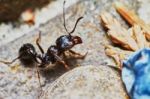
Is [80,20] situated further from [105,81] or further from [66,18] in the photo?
[105,81]

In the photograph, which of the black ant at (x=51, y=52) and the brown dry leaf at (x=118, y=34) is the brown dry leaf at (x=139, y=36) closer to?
the brown dry leaf at (x=118, y=34)

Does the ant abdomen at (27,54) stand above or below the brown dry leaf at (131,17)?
above

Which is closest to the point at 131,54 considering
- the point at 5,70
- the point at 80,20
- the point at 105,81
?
the point at 105,81

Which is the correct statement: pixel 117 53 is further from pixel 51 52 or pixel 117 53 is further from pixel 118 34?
pixel 51 52

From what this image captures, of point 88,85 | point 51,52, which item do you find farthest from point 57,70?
point 88,85

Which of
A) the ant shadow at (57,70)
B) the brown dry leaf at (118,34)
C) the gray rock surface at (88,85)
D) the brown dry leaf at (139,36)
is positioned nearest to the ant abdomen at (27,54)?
the ant shadow at (57,70)

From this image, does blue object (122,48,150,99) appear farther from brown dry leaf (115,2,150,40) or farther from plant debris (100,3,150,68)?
brown dry leaf (115,2,150,40)
